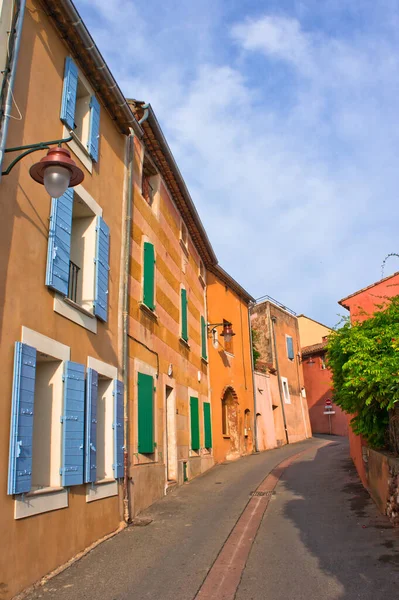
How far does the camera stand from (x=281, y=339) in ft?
90.9

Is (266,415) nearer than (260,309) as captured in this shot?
Yes

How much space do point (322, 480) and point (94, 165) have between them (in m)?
9.07

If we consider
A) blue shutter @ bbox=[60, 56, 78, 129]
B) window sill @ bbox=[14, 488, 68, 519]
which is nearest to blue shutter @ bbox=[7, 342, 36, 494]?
window sill @ bbox=[14, 488, 68, 519]

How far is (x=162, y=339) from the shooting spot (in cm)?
1135

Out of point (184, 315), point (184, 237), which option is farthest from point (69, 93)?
point (184, 237)

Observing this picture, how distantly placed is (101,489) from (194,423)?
6479 mm

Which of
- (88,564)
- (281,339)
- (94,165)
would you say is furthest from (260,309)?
(88,564)

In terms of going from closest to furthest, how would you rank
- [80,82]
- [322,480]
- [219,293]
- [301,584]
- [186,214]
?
[301,584], [80,82], [322,480], [186,214], [219,293]

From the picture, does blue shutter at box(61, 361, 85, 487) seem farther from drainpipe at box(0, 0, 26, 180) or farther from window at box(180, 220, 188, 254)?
window at box(180, 220, 188, 254)

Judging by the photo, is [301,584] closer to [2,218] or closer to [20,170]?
[2,218]

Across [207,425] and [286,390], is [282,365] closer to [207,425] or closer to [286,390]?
[286,390]

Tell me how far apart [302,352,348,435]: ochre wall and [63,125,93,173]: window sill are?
25924 mm

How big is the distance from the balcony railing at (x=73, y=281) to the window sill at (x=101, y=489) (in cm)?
265

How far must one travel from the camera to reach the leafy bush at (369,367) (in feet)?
23.4
